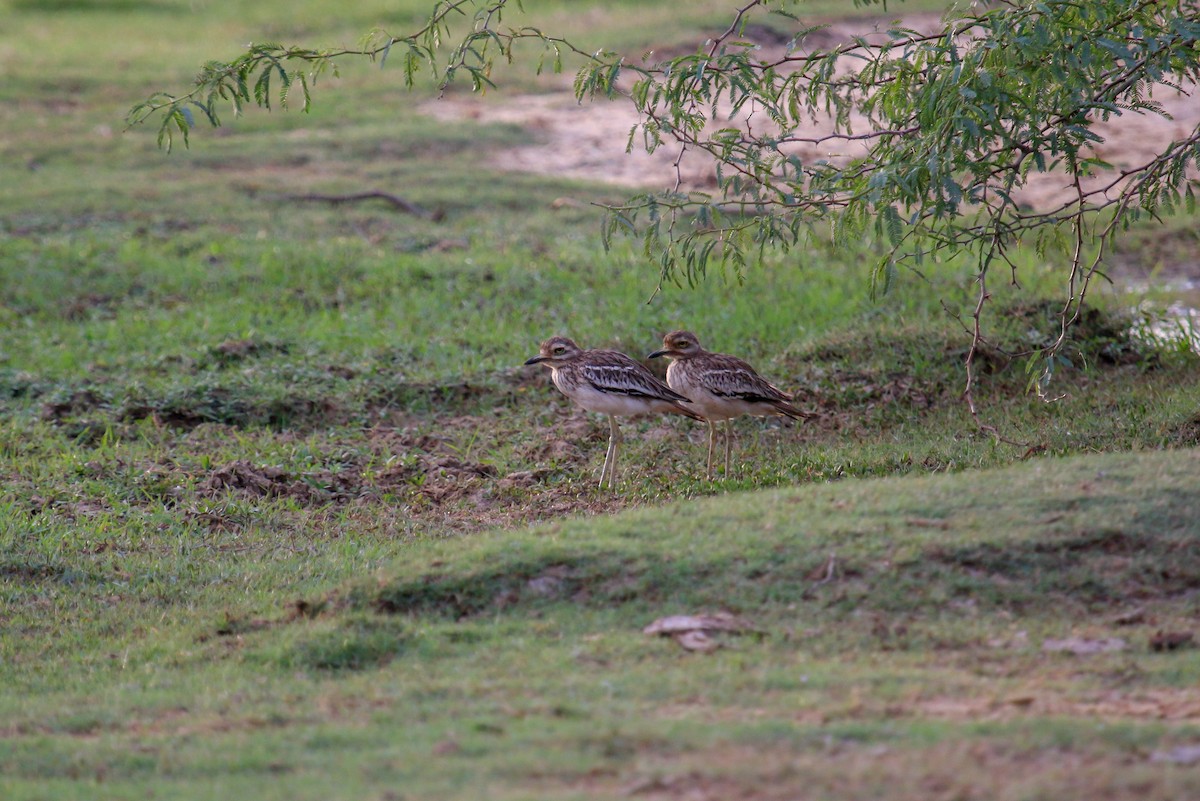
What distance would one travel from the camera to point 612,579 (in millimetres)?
6418

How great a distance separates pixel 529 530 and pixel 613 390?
192cm

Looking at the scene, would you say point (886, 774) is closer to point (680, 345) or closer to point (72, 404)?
point (680, 345)

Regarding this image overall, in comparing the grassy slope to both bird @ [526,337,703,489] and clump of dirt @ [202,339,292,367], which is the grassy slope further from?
clump of dirt @ [202,339,292,367]

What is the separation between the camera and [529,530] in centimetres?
717

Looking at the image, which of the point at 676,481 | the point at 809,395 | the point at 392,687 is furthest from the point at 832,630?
the point at 809,395

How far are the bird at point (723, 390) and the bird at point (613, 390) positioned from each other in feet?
0.39

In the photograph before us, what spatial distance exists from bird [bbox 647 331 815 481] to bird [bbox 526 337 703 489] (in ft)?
0.39

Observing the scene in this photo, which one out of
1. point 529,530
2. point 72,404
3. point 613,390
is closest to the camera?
point 529,530

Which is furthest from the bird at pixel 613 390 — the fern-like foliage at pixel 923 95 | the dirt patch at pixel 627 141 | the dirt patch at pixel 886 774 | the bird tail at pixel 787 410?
the dirt patch at pixel 627 141

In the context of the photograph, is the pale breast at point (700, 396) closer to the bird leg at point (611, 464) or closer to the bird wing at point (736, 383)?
the bird wing at point (736, 383)

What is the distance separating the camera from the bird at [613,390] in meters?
8.88

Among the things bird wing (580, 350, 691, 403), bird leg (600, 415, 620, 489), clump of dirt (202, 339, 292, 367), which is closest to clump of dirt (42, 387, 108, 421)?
clump of dirt (202, 339, 292, 367)

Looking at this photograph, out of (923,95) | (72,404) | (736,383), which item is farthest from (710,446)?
(72,404)

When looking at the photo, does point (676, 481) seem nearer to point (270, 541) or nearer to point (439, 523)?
point (439, 523)
